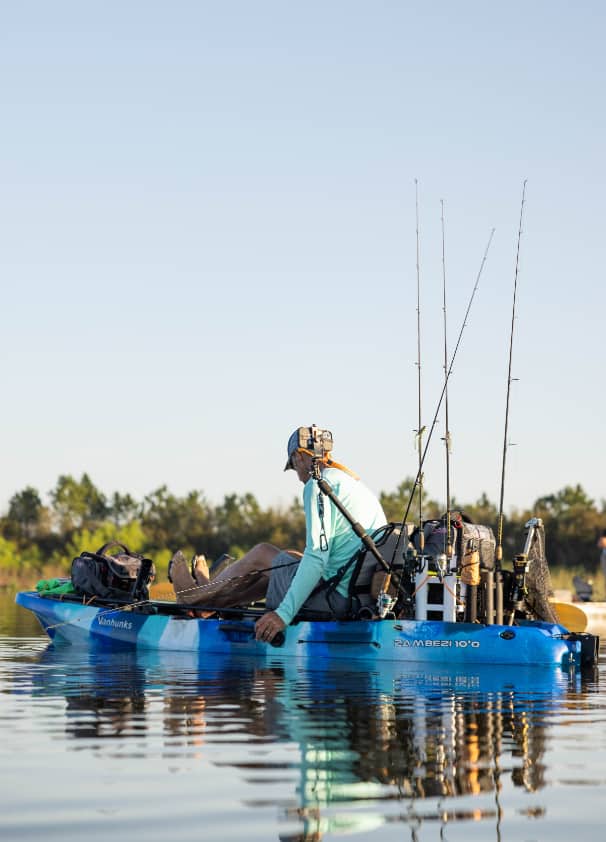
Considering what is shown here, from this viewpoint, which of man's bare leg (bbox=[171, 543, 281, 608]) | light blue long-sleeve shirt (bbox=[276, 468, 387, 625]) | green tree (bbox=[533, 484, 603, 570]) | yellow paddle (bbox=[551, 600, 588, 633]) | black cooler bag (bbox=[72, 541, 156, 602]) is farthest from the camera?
green tree (bbox=[533, 484, 603, 570])

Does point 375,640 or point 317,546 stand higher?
point 317,546

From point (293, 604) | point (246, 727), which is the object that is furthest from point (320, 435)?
point (246, 727)

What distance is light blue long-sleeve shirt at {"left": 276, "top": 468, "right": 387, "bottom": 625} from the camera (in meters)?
12.7

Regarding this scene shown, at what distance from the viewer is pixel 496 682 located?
11.3 m

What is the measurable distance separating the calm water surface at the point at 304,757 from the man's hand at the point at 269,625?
3.44ft

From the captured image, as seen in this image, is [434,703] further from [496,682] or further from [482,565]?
[482,565]

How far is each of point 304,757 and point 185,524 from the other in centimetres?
4743

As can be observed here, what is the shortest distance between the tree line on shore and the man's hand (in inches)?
1313

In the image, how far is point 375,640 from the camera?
1282 cm

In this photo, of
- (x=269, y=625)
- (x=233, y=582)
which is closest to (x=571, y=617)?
(x=233, y=582)

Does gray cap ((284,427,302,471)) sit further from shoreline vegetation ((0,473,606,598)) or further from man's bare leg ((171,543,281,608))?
shoreline vegetation ((0,473,606,598))

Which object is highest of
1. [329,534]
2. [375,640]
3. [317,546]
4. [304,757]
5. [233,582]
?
[329,534]

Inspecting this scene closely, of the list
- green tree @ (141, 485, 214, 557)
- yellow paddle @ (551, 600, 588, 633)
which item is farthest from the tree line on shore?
yellow paddle @ (551, 600, 588, 633)

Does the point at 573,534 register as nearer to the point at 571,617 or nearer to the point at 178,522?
the point at 178,522
